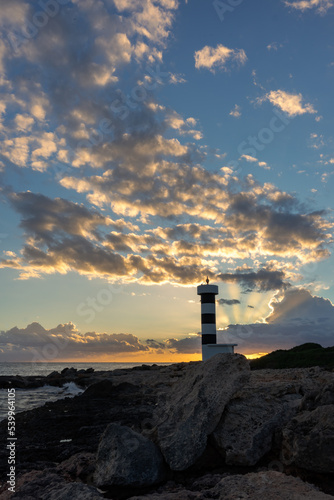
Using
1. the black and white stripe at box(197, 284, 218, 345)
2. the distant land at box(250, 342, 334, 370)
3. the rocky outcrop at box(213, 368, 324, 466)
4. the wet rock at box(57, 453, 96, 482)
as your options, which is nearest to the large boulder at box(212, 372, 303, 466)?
the rocky outcrop at box(213, 368, 324, 466)

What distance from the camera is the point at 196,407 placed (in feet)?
24.8

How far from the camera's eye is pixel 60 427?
12.0m

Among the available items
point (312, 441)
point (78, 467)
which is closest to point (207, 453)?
point (312, 441)

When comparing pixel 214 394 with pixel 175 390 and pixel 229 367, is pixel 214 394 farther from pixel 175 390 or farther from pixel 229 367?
pixel 175 390

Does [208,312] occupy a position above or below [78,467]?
above

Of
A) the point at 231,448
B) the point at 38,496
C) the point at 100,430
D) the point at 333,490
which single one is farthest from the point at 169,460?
the point at 100,430

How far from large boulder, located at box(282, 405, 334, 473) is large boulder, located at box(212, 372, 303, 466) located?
19.6 inches

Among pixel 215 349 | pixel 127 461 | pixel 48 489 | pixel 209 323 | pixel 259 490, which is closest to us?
pixel 259 490

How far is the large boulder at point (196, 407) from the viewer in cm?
693

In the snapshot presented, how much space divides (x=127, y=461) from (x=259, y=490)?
7.90 feet

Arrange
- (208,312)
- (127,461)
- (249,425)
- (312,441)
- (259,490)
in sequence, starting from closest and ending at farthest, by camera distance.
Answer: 1. (259,490)
2. (312,441)
3. (127,461)
4. (249,425)
5. (208,312)

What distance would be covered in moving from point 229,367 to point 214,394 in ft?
3.03

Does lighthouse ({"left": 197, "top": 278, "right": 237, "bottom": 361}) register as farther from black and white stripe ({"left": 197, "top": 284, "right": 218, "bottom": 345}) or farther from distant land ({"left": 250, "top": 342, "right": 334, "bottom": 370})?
distant land ({"left": 250, "top": 342, "right": 334, "bottom": 370})

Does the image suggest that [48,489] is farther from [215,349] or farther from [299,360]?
[299,360]
